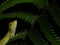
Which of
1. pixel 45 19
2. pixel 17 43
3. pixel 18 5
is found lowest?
pixel 17 43

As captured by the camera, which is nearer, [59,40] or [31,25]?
[59,40]

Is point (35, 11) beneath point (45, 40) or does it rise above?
above

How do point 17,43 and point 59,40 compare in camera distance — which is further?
point 17,43

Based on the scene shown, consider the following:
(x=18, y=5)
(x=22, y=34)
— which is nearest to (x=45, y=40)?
(x=22, y=34)

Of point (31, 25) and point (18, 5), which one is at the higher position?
point (18, 5)

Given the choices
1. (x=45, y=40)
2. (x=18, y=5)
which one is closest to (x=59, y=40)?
(x=45, y=40)

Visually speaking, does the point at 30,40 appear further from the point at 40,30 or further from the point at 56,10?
the point at 56,10

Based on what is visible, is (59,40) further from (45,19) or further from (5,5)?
(5,5)

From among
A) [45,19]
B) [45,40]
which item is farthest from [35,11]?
[45,40]

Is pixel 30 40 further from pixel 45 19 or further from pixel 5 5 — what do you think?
pixel 5 5
